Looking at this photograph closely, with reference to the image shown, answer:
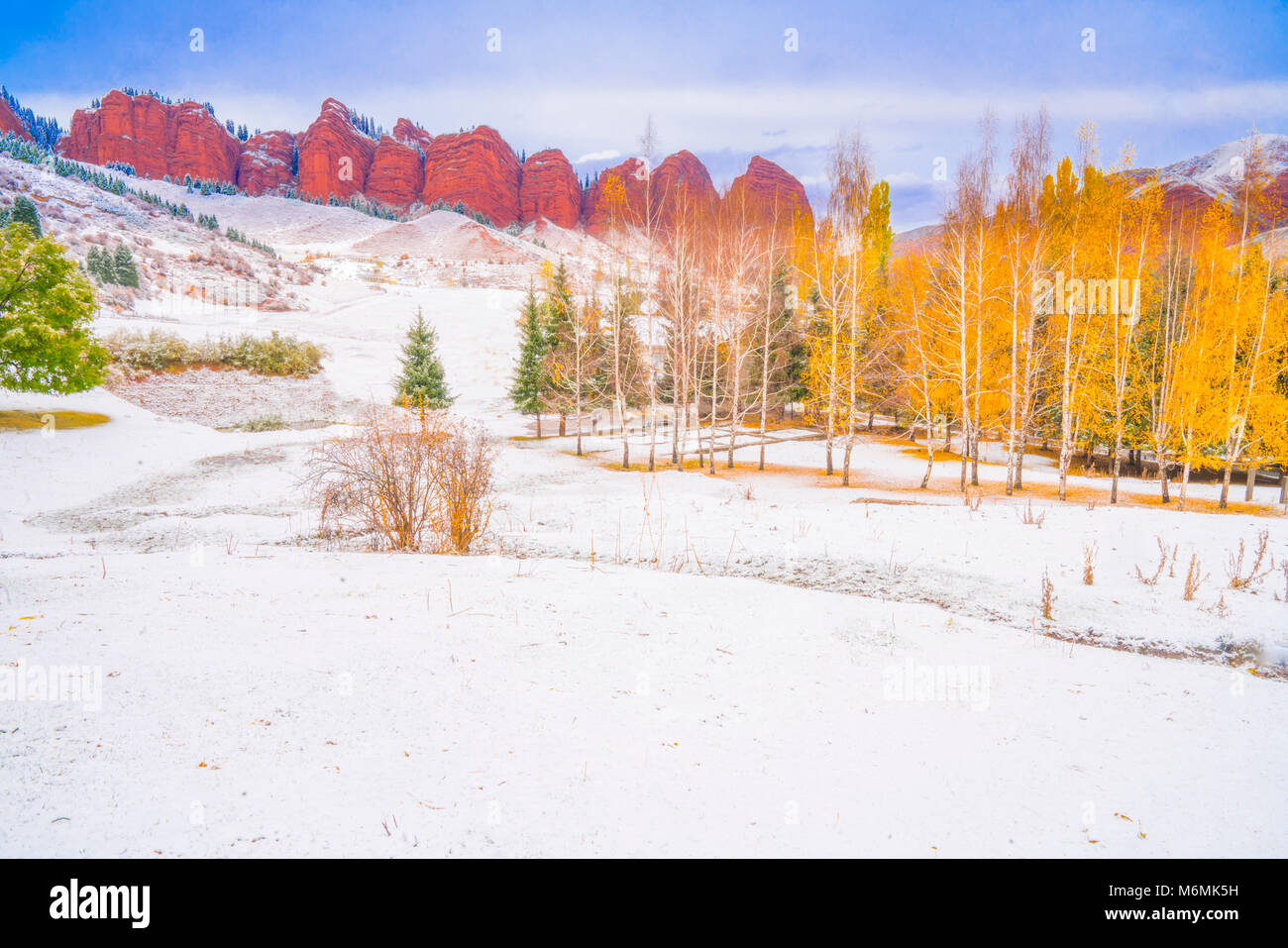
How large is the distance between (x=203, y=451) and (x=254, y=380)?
15.2 meters

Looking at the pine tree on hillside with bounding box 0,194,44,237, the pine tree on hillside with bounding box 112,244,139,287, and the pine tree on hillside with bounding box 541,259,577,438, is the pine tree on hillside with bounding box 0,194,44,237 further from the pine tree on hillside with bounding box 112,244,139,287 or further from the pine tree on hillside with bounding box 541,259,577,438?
A: the pine tree on hillside with bounding box 541,259,577,438

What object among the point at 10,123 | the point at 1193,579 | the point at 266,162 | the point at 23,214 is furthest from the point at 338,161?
the point at 1193,579

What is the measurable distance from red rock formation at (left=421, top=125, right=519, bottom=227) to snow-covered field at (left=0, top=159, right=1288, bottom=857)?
5755 inches

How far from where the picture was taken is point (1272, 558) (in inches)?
340

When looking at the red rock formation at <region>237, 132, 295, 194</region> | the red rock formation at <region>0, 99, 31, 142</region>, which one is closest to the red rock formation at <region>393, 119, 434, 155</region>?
the red rock formation at <region>237, 132, 295, 194</region>

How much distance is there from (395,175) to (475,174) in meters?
23.0

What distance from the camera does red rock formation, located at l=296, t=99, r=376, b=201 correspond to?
5497 inches

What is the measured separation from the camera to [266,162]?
146 metres

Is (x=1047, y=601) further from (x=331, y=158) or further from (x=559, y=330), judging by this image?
(x=331, y=158)

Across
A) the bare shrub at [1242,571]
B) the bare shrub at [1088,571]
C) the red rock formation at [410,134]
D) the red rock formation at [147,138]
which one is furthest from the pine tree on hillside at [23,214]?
the red rock formation at [410,134]

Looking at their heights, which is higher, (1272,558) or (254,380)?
(254,380)

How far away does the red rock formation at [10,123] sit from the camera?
416 ft
